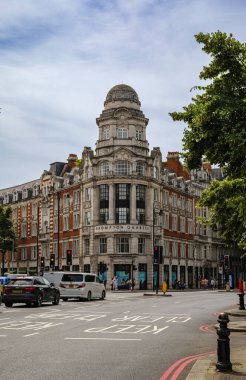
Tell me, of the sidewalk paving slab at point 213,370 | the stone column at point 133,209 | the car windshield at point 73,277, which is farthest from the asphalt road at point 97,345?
the stone column at point 133,209

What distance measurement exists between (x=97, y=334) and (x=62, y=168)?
71533 millimetres

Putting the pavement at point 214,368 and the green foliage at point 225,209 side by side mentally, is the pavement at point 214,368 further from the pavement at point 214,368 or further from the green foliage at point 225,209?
the green foliage at point 225,209

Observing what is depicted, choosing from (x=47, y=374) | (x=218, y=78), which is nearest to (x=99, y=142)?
(x=218, y=78)

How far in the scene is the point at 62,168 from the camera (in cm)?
8688

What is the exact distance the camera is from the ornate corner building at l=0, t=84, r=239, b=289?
68125mm

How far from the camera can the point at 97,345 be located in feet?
44.8

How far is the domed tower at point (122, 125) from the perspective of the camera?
69.6 m

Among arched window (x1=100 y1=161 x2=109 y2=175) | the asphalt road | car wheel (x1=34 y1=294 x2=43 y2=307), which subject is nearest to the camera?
the asphalt road

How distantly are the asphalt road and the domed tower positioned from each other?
4837cm

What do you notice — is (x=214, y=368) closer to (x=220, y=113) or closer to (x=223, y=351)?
(x=223, y=351)

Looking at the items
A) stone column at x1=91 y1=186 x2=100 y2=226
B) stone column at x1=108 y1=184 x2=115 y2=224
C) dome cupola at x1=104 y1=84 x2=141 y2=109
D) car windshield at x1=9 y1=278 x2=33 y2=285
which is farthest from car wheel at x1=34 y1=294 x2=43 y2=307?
dome cupola at x1=104 y1=84 x2=141 y2=109

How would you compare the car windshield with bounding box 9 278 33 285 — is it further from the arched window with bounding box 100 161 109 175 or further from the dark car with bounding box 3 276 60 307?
the arched window with bounding box 100 161 109 175

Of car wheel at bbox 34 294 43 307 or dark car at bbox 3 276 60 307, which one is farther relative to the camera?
car wheel at bbox 34 294 43 307

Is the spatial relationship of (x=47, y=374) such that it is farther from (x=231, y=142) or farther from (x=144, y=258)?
(x=144, y=258)
